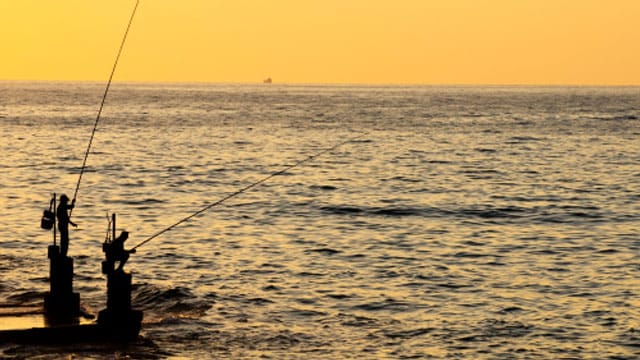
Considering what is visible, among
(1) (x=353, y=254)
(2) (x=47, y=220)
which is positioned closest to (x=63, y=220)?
(2) (x=47, y=220)

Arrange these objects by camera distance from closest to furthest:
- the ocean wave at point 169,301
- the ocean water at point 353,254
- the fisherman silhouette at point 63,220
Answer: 1. the fisherman silhouette at point 63,220
2. the ocean water at point 353,254
3. the ocean wave at point 169,301

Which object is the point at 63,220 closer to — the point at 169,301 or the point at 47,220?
the point at 47,220

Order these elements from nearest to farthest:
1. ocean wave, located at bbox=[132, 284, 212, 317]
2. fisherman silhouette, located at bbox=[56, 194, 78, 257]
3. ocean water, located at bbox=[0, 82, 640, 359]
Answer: fisherman silhouette, located at bbox=[56, 194, 78, 257] < ocean water, located at bbox=[0, 82, 640, 359] < ocean wave, located at bbox=[132, 284, 212, 317]

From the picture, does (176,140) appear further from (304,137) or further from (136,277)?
(136,277)

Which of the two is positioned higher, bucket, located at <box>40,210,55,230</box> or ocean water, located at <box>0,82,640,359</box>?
bucket, located at <box>40,210,55,230</box>

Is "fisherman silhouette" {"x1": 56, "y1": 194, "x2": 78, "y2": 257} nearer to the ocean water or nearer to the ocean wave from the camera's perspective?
the ocean water

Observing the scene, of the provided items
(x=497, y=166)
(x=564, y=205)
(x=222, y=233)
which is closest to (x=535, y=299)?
(x=222, y=233)

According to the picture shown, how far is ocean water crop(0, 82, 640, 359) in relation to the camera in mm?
17219

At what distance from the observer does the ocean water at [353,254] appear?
1722 centimetres

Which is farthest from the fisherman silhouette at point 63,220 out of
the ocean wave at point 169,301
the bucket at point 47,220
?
the ocean wave at point 169,301

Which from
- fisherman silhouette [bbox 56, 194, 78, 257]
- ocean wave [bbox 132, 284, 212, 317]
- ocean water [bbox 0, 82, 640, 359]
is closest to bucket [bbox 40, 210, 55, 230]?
fisherman silhouette [bbox 56, 194, 78, 257]

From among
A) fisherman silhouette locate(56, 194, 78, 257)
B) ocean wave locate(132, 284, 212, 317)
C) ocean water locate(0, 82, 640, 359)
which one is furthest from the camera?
ocean wave locate(132, 284, 212, 317)

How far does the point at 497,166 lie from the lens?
178ft

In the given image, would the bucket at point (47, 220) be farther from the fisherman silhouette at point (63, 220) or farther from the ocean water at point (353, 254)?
the ocean water at point (353, 254)
